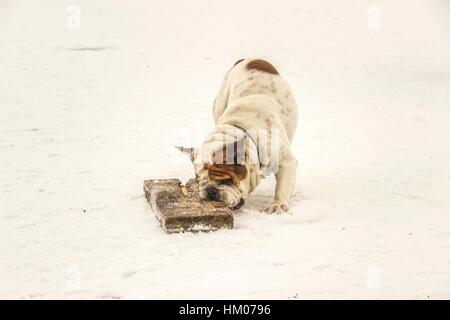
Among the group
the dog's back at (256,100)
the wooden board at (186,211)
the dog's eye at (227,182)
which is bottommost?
the wooden board at (186,211)

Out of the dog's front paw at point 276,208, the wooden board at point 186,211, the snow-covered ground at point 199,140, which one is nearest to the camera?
the snow-covered ground at point 199,140

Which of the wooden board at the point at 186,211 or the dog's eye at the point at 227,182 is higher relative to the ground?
the dog's eye at the point at 227,182

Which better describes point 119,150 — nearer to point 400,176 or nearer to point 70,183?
point 70,183

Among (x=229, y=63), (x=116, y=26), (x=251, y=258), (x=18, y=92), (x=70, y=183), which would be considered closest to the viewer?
(x=251, y=258)

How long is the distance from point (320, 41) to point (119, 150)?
256 inches

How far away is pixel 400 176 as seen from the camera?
7242 millimetres

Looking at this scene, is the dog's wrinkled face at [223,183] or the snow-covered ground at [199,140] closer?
the snow-covered ground at [199,140]

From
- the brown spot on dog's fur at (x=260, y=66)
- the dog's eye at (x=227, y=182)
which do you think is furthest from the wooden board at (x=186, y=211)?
the brown spot on dog's fur at (x=260, y=66)

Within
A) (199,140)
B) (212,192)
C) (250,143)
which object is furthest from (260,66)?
(199,140)

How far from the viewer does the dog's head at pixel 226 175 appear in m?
5.66

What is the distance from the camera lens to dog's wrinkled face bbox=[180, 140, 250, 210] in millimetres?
5664

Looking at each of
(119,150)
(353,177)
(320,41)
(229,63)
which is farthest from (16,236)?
(320,41)

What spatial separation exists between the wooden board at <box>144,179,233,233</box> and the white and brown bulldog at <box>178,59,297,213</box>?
0.42 ft

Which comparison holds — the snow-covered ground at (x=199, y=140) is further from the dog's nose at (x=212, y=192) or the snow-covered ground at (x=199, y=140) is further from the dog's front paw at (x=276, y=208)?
the dog's nose at (x=212, y=192)
